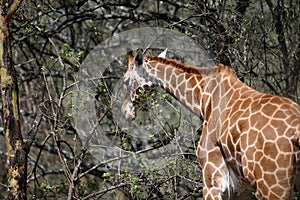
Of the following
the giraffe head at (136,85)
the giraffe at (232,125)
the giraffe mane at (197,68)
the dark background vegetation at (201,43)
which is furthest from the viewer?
the dark background vegetation at (201,43)

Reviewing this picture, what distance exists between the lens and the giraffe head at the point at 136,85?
6219mm

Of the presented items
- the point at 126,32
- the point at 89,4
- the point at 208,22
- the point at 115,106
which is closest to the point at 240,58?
the point at 208,22

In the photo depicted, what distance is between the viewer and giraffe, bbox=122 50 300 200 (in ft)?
15.4

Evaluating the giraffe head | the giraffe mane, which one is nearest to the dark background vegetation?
the giraffe head

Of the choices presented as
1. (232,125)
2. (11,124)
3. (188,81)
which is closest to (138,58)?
(188,81)

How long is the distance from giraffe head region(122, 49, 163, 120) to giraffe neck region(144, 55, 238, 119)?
0.07 meters

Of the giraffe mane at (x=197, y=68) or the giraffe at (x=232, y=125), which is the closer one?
the giraffe at (x=232, y=125)

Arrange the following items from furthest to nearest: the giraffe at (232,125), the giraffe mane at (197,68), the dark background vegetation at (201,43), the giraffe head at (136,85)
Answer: the dark background vegetation at (201,43) < the giraffe head at (136,85) < the giraffe mane at (197,68) < the giraffe at (232,125)

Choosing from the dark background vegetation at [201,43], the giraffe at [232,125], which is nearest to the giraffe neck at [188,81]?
the giraffe at [232,125]

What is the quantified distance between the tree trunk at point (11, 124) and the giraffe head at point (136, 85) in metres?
1.11

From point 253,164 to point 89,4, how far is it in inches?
282

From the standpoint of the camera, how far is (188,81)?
234 inches

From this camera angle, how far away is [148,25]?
901 cm

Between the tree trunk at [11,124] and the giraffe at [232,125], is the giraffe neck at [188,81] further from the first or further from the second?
the tree trunk at [11,124]
